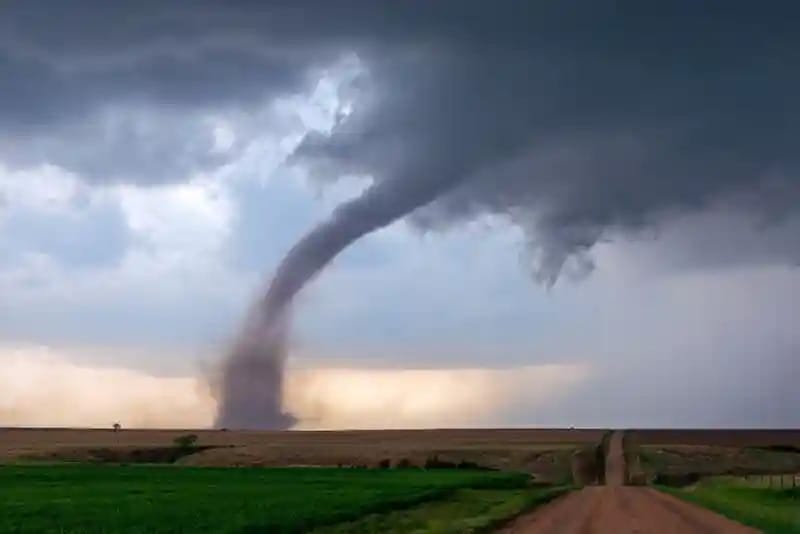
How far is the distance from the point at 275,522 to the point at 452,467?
84.3m

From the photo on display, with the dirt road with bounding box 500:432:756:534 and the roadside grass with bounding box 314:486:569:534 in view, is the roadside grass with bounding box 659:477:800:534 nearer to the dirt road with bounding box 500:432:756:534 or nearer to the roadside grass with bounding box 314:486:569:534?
the dirt road with bounding box 500:432:756:534

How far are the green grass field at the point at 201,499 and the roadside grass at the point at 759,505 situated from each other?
35.0 ft

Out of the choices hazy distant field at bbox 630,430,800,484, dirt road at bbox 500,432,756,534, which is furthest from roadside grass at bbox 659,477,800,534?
hazy distant field at bbox 630,430,800,484

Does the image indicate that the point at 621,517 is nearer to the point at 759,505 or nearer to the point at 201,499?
the point at 759,505

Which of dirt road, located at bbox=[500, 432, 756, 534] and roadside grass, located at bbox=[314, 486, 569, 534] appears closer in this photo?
dirt road, located at bbox=[500, 432, 756, 534]

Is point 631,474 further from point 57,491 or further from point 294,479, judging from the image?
point 57,491

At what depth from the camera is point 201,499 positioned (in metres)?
60.4

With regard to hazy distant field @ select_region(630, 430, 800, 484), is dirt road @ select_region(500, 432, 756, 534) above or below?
below

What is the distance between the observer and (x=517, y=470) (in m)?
122

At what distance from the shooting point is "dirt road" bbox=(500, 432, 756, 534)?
143 feet

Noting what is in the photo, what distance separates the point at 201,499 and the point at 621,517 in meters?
20.8

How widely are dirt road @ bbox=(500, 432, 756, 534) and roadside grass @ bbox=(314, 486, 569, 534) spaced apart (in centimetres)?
111

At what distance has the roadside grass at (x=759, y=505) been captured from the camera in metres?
46.8

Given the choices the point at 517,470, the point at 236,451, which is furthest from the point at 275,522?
the point at 236,451
